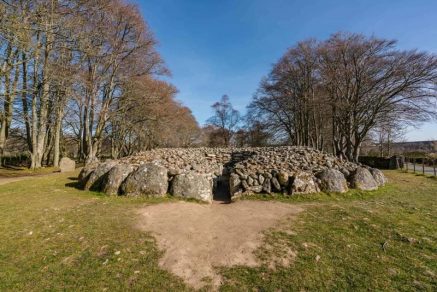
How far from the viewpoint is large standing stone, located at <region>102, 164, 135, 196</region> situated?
870 centimetres

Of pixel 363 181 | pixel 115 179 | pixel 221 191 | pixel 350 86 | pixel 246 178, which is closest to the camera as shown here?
A: pixel 115 179

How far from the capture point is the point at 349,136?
19.8 metres

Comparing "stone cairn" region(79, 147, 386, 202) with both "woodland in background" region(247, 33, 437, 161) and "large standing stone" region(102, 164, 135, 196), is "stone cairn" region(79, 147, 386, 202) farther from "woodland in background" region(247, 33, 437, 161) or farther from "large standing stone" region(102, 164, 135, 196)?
"woodland in background" region(247, 33, 437, 161)

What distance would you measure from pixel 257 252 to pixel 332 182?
5.98m

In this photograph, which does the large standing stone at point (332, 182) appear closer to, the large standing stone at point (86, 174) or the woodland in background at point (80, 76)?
the large standing stone at point (86, 174)

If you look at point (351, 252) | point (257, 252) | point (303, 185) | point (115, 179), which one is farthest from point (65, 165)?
point (351, 252)

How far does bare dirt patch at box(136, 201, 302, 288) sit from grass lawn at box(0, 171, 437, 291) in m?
0.22

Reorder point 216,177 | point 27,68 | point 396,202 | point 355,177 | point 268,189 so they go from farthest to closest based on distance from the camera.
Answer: point 27,68 < point 216,177 < point 355,177 < point 268,189 < point 396,202

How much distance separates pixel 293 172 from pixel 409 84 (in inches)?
513

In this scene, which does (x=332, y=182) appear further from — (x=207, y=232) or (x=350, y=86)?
(x=350, y=86)

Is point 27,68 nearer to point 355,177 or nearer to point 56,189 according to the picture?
point 56,189

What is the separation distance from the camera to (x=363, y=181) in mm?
9734

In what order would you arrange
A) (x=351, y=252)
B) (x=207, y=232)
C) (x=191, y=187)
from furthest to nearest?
(x=191, y=187) < (x=207, y=232) < (x=351, y=252)

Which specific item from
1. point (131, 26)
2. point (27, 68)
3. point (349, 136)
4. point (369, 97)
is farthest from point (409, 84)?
Answer: point (27, 68)
